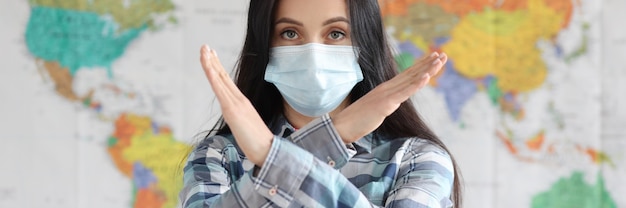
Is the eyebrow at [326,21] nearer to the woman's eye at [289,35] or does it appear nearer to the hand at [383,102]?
the woman's eye at [289,35]

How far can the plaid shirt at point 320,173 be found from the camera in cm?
100

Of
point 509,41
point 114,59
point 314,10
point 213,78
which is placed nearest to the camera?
point 213,78

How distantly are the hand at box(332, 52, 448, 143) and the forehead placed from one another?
0.67ft

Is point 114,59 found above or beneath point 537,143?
above

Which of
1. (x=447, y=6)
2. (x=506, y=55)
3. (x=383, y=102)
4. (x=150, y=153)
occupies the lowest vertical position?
(x=150, y=153)

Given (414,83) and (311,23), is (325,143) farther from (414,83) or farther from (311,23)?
(311,23)

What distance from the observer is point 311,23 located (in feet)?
4.02

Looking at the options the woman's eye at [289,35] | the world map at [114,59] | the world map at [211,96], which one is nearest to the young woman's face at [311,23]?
the woman's eye at [289,35]

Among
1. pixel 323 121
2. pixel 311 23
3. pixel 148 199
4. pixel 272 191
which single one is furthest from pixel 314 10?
pixel 148 199

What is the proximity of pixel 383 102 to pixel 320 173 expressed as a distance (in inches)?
5.2

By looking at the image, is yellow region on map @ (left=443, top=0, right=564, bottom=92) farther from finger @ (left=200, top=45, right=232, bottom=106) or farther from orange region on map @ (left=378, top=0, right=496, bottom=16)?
finger @ (left=200, top=45, right=232, bottom=106)

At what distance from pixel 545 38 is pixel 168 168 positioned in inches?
49.7

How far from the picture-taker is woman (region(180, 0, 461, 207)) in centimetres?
102

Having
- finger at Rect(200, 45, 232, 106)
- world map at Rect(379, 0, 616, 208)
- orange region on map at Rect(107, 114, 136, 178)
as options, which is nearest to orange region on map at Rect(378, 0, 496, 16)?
world map at Rect(379, 0, 616, 208)
